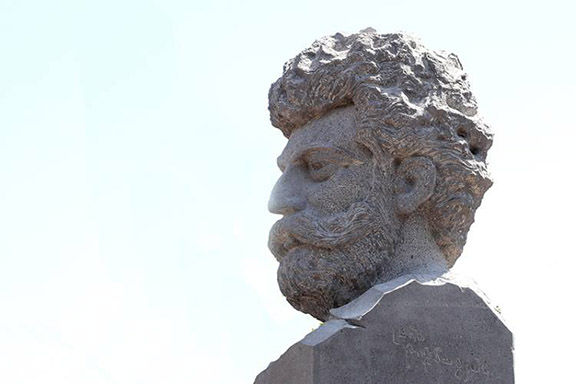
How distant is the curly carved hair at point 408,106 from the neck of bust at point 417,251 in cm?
8

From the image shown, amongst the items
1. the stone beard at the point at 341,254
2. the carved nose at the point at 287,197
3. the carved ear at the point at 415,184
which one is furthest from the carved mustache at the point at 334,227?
the carved ear at the point at 415,184

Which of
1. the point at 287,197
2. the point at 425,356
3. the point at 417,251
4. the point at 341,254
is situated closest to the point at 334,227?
the point at 341,254

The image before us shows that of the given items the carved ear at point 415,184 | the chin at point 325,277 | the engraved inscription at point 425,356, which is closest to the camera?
the engraved inscription at point 425,356

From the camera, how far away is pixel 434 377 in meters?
5.98

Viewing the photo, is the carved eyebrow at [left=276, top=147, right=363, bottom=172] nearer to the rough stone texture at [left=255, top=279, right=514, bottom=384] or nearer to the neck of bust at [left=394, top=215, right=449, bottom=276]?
the neck of bust at [left=394, top=215, right=449, bottom=276]

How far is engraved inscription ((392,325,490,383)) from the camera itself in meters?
5.97

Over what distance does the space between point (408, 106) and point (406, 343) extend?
148 centimetres

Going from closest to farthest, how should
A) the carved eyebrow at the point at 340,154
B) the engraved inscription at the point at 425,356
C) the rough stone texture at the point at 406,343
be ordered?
the rough stone texture at the point at 406,343
the engraved inscription at the point at 425,356
the carved eyebrow at the point at 340,154

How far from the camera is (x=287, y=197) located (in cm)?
665

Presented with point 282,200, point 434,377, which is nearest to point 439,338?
point 434,377

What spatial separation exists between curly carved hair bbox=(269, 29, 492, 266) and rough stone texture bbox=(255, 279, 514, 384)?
64 centimetres

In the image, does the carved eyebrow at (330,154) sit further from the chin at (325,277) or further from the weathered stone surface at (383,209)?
the chin at (325,277)

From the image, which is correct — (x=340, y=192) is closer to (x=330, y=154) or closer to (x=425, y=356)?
(x=330, y=154)

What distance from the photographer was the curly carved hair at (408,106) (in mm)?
6508
